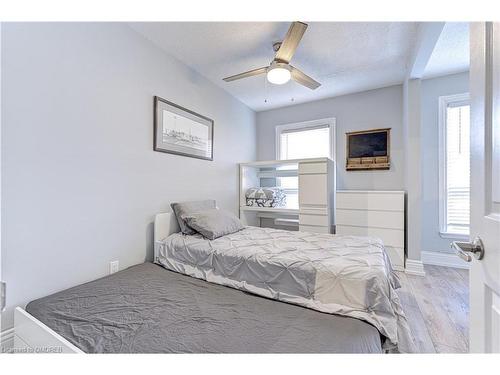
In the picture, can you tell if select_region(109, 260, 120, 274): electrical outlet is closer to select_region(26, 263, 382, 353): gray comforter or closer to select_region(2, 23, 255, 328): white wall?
select_region(2, 23, 255, 328): white wall

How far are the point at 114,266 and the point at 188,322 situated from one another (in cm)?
111

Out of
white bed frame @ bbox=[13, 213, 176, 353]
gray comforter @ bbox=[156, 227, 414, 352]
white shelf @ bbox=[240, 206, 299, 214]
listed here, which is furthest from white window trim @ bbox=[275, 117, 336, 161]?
white bed frame @ bbox=[13, 213, 176, 353]

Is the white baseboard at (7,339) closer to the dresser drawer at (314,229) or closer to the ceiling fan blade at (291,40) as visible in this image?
the ceiling fan blade at (291,40)

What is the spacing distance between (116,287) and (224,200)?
1952 mm

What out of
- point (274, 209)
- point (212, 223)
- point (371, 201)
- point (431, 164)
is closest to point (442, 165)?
point (431, 164)

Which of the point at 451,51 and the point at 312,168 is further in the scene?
the point at 312,168

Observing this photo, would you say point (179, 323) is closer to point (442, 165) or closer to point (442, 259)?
point (442, 259)

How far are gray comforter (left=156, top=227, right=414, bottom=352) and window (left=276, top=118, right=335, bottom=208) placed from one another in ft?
6.02

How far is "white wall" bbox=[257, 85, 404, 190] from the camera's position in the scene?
3322mm

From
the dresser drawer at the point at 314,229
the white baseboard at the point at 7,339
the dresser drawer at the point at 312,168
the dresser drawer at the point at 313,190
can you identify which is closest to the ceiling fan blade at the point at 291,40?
the dresser drawer at the point at 312,168

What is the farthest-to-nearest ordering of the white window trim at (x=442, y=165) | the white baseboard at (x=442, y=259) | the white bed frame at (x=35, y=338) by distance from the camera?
the white window trim at (x=442, y=165)
the white baseboard at (x=442, y=259)
the white bed frame at (x=35, y=338)

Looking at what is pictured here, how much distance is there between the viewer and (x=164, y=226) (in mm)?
2303

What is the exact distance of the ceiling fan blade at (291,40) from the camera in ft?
5.66

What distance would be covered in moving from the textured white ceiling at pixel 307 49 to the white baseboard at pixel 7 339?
97.0 inches
